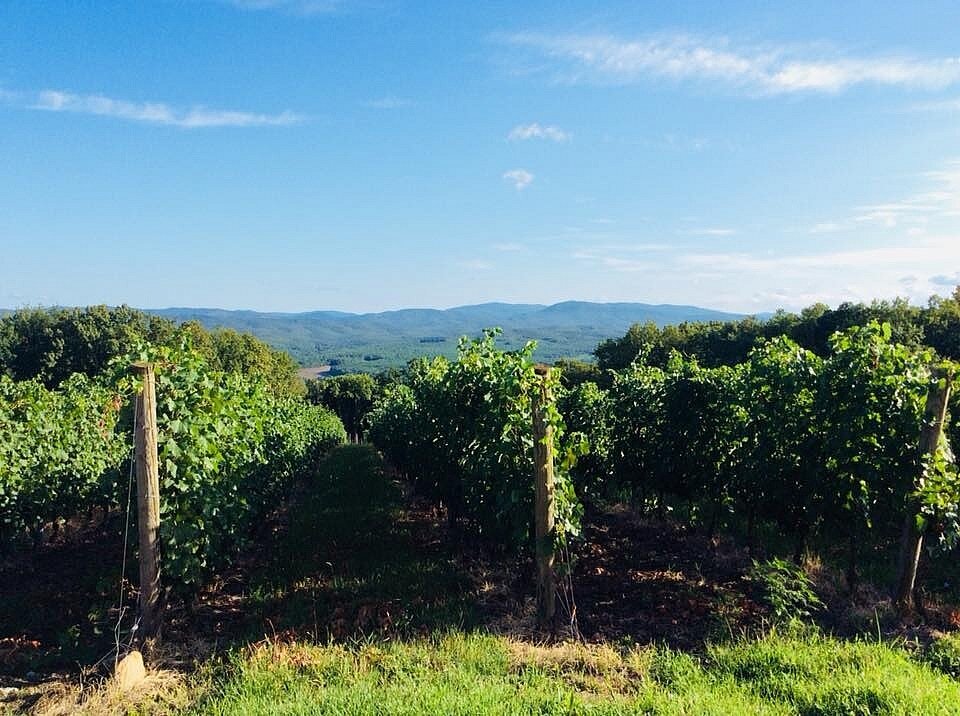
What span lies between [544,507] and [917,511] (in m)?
4.12

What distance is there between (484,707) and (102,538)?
10768 millimetres

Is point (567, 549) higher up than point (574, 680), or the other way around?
point (567, 549)

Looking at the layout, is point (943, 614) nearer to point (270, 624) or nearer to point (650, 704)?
point (650, 704)

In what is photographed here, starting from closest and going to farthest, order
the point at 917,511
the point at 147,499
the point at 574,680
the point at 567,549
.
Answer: the point at 574,680 → the point at 147,499 → the point at 917,511 → the point at 567,549

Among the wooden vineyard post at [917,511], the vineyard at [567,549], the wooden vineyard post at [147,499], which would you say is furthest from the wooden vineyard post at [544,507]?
the wooden vineyard post at [147,499]

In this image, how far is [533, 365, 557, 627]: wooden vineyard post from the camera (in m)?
6.06

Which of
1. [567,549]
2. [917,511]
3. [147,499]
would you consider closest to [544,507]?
[567,549]

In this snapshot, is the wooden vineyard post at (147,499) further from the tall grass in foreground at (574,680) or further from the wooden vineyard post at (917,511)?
the wooden vineyard post at (917,511)

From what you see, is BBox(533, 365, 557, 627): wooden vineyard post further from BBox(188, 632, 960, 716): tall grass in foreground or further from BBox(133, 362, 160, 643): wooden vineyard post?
BBox(133, 362, 160, 643): wooden vineyard post

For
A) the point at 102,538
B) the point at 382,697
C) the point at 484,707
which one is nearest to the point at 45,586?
the point at 102,538

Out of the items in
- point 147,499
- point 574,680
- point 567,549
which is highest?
point 147,499

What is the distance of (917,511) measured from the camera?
19.8ft

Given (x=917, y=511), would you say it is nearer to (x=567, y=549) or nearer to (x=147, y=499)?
(x=567, y=549)

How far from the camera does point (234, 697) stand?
452cm
